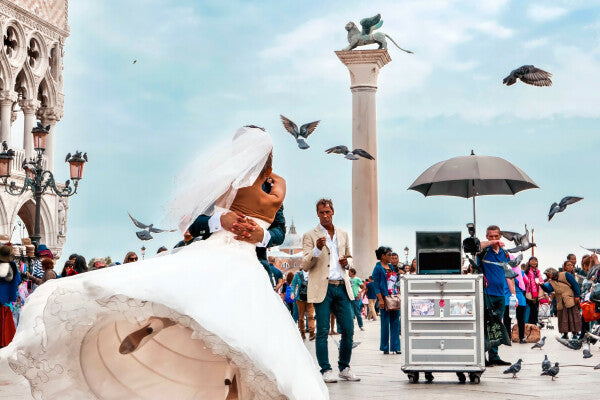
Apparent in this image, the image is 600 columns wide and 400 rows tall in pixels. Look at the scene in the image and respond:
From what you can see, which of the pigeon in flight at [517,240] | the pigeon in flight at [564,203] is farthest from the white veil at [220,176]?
the pigeon in flight at [564,203]

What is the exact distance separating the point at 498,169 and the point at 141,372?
20.9 ft

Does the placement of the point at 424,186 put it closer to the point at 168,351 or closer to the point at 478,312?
the point at 478,312

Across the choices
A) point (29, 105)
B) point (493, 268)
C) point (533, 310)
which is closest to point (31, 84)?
point (29, 105)

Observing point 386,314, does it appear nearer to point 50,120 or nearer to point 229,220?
point 229,220

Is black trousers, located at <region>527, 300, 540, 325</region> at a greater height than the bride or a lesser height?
lesser

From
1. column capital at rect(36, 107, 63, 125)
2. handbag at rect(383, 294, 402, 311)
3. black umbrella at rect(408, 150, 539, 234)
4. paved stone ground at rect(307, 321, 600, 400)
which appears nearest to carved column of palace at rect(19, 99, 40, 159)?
column capital at rect(36, 107, 63, 125)

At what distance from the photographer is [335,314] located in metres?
9.80

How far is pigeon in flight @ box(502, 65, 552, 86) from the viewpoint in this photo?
606 inches

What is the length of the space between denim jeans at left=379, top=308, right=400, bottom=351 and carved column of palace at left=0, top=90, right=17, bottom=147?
2466 centimetres

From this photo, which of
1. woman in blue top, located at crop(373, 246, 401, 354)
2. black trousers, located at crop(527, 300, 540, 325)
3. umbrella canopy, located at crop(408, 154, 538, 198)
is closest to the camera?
umbrella canopy, located at crop(408, 154, 538, 198)

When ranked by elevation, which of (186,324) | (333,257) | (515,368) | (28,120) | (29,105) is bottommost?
(515,368)

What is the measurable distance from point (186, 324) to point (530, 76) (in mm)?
11250

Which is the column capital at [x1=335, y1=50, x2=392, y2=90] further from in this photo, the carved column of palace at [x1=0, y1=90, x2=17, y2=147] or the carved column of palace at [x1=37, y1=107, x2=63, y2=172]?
the carved column of palace at [x1=37, y1=107, x2=63, y2=172]

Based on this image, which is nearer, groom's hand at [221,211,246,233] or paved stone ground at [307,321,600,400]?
groom's hand at [221,211,246,233]
